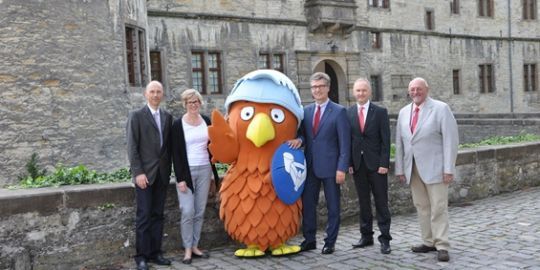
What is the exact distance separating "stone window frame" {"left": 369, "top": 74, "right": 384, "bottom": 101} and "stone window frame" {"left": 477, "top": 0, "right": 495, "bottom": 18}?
8.15m

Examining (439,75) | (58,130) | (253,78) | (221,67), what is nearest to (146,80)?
(58,130)

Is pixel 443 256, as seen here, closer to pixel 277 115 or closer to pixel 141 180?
pixel 277 115

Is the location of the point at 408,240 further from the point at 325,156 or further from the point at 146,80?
the point at 146,80

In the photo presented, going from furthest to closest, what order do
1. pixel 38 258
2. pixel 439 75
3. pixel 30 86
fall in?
pixel 439 75, pixel 30 86, pixel 38 258

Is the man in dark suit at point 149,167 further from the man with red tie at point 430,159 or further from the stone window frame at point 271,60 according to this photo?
the stone window frame at point 271,60

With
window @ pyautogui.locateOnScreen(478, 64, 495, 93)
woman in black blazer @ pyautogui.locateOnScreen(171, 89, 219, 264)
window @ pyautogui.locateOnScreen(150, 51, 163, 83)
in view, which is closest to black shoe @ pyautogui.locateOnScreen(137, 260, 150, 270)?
woman in black blazer @ pyautogui.locateOnScreen(171, 89, 219, 264)

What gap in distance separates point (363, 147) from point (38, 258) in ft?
10.3

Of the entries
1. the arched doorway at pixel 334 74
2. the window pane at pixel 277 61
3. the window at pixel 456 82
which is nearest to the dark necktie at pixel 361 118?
the window pane at pixel 277 61

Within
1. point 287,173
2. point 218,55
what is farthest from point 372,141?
point 218,55

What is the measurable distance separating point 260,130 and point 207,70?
45.7ft

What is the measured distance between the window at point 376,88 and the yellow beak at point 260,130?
64.4 ft

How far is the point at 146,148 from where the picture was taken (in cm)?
507

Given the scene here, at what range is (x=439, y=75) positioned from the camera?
26.7m

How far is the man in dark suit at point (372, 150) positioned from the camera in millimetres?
5516
